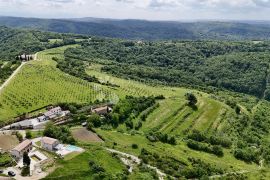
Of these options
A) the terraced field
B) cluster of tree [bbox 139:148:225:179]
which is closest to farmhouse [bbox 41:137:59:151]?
cluster of tree [bbox 139:148:225:179]

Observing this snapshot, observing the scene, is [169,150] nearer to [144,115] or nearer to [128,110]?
[128,110]

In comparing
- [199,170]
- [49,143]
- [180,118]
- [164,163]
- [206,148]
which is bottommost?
[206,148]

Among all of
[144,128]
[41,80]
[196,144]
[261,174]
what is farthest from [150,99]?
[261,174]

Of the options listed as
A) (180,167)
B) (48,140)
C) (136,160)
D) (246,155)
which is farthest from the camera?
(246,155)

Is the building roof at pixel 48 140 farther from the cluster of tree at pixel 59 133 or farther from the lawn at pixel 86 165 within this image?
the lawn at pixel 86 165

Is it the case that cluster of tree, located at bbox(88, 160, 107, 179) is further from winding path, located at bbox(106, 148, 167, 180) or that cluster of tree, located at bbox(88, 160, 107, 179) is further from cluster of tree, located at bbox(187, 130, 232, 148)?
cluster of tree, located at bbox(187, 130, 232, 148)

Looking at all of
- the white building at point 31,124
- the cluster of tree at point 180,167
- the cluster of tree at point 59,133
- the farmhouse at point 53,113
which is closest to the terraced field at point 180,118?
the cluster of tree at point 180,167

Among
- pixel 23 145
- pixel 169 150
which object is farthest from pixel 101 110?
pixel 23 145
